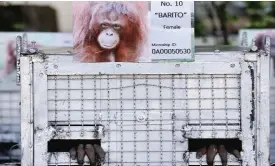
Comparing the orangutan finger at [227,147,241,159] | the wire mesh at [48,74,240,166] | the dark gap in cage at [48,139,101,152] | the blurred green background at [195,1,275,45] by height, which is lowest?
the orangutan finger at [227,147,241,159]

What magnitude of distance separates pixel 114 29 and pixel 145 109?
62cm

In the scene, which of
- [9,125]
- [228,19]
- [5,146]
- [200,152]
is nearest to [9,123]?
[9,125]

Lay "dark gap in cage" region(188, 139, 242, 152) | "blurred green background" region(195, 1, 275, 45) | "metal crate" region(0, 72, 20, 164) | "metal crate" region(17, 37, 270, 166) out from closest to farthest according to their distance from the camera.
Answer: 1. "metal crate" region(17, 37, 270, 166)
2. "dark gap in cage" region(188, 139, 242, 152)
3. "metal crate" region(0, 72, 20, 164)
4. "blurred green background" region(195, 1, 275, 45)

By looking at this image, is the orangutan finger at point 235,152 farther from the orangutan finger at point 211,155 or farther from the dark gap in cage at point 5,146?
the dark gap in cage at point 5,146

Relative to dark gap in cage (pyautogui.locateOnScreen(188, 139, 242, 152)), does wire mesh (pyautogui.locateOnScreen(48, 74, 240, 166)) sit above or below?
above

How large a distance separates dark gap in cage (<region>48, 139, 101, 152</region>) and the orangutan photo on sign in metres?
0.63

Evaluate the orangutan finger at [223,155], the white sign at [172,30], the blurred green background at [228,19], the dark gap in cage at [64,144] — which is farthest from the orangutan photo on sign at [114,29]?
the blurred green background at [228,19]

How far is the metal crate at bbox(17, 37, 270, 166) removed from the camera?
4254 millimetres

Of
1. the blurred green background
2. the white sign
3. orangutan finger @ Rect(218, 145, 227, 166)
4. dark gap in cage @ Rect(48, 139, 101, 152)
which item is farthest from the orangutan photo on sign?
the blurred green background

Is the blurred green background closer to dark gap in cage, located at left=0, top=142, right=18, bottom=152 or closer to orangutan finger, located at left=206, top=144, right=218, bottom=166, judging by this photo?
dark gap in cage, located at left=0, top=142, right=18, bottom=152

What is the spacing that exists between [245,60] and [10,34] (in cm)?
329

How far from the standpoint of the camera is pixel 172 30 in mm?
4293

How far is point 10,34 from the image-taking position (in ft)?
21.8

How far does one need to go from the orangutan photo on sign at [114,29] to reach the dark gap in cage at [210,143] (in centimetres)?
79
